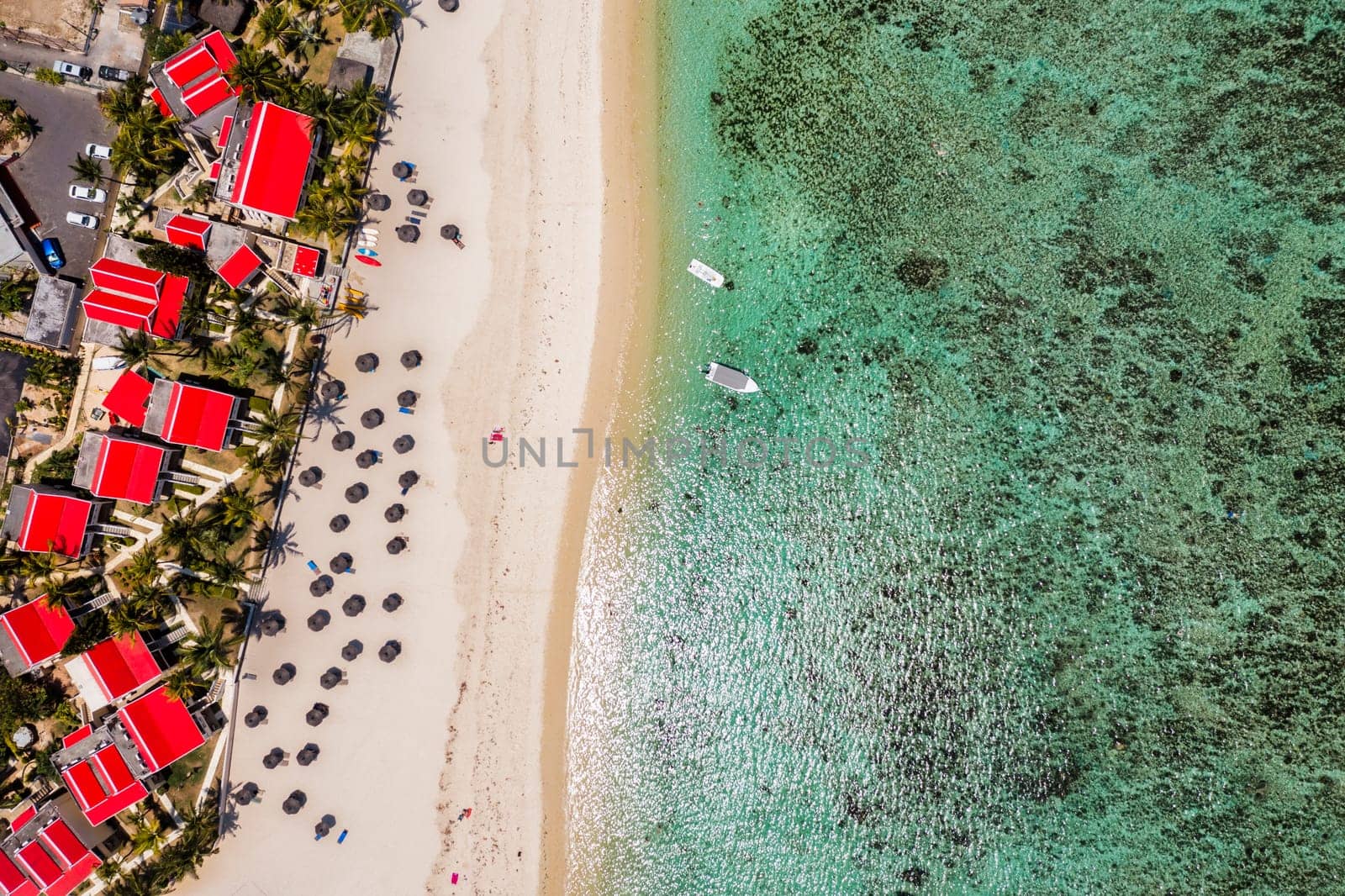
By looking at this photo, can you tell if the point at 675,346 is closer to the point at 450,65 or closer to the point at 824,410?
the point at 824,410

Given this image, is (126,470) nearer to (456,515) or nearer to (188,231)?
(188,231)

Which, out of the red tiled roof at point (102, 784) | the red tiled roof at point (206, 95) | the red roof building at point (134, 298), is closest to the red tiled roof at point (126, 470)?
the red roof building at point (134, 298)

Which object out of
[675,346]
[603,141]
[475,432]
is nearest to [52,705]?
[475,432]

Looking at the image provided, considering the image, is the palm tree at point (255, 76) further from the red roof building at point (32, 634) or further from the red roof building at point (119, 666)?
the red roof building at point (119, 666)

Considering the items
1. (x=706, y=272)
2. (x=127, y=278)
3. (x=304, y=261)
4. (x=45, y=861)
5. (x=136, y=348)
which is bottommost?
(x=45, y=861)

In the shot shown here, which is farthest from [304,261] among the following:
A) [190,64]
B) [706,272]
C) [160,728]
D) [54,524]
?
[160,728]

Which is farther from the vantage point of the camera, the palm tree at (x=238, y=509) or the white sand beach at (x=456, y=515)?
the white sand beach at (x=456, y=515)

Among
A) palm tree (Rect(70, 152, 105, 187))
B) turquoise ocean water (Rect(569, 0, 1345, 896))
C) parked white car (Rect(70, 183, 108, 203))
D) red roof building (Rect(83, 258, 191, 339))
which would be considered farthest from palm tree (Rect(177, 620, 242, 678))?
palm tree (Rect(70, 152, 105, 187))
